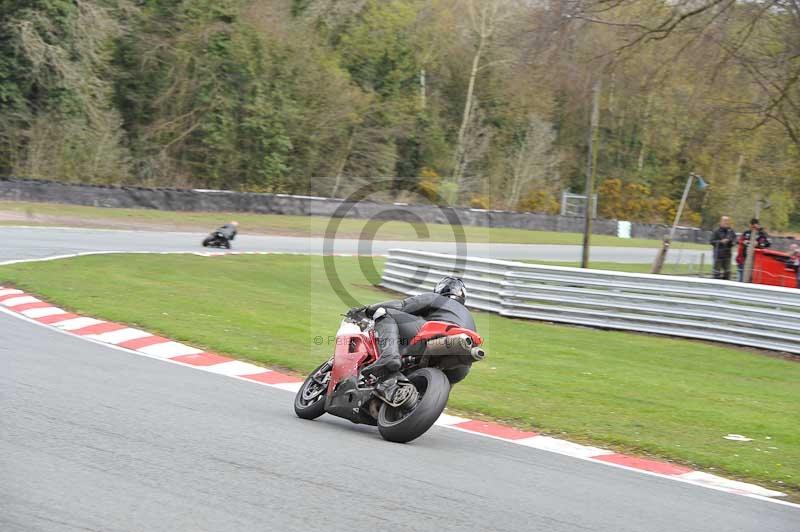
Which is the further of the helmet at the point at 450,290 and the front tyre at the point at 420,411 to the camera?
the helmet at the point at 450,290

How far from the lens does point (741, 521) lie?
6.18 metres

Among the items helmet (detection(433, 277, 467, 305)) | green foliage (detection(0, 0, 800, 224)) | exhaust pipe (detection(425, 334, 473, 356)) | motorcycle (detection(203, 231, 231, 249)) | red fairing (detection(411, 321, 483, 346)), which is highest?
green foliage (detection(0, 0, 800, 224))

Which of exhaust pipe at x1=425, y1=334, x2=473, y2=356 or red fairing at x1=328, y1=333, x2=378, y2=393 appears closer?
exhaust pipe at x1=425, y1=334, x2=473, y2=356

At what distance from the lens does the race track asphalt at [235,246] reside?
2184 centimetres

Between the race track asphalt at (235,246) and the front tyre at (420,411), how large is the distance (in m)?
13.4

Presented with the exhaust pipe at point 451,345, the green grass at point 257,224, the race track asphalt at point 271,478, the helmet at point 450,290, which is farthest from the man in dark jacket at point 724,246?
the exhaust pipe at point 451,345

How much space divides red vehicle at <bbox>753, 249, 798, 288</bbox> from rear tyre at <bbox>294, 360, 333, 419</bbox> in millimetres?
16547

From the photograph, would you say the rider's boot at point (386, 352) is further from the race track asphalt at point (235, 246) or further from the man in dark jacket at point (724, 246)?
the man in dark jacket at point (724, 246)

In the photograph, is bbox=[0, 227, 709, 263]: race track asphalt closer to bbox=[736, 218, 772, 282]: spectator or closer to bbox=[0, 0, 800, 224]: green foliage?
bbox=[736, 218, 772, 282]: spectator

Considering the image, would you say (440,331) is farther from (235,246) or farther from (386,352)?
(235,246)

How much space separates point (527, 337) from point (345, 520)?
409 inches

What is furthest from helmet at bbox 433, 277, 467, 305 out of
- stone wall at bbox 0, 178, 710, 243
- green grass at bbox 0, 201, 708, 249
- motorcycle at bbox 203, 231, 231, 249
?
stone wall at bbox 0, 178, 710, 243

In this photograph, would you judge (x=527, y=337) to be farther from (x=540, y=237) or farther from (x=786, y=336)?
(x=540, y=237)

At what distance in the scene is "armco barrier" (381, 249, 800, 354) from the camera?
15461 millimetres
